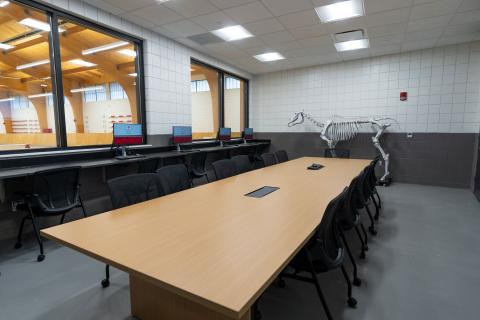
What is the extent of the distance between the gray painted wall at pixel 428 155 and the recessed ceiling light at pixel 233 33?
3720mm

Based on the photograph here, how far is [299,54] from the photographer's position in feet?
19.1

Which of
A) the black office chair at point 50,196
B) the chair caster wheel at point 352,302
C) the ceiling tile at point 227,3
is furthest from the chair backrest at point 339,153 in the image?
the black office chair at point 50,196

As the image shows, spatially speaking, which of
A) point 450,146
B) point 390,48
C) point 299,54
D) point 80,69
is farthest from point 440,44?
point 80,69

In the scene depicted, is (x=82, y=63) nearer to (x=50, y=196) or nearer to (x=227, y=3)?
(x=227, y=3)

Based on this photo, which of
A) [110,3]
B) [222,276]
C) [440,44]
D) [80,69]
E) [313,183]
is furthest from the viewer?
[80,69]

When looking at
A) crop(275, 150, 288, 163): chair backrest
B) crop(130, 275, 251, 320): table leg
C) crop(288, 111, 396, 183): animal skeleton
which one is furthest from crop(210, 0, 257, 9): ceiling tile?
crop(288, 111, 396, 183): animal skeleton

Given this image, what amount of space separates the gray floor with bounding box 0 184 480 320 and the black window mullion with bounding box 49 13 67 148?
4.92 feet

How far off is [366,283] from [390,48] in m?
5.21

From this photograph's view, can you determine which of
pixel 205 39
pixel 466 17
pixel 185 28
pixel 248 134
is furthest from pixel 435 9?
pixel 248 134

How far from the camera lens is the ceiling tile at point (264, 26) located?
4.13 m

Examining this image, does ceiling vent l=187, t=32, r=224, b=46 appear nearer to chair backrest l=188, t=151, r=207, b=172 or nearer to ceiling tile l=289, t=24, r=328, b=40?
ceiling tile l=289, t=24, r=328, b=40

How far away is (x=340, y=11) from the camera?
12.5ft

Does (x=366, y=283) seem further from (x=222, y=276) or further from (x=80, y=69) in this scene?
(x=80, y=69)

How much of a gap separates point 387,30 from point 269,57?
8.10 feet
